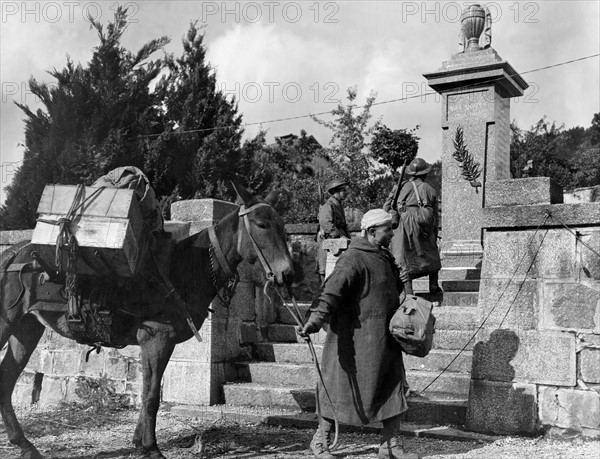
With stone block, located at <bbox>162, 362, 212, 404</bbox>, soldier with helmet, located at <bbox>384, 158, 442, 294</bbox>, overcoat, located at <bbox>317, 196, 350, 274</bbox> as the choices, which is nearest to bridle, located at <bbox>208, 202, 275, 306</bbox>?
stone block, located at <bbox>162, 362, 212, 404</bbox>

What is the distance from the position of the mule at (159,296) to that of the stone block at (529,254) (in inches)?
84.6

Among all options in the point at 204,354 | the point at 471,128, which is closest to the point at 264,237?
the point at 204,354

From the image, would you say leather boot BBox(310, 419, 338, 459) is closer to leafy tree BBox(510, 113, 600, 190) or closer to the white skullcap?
the white skullcap

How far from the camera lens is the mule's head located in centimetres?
554

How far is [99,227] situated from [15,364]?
1.77 metres

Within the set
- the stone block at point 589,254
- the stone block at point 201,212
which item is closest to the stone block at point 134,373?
the stone block at point 201,212

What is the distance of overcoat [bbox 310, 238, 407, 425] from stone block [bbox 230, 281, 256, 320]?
2916mm

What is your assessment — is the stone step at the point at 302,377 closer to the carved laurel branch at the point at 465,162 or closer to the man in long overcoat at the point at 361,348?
the man in long overcoat at the point at 361,348

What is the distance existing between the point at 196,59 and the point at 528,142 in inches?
406

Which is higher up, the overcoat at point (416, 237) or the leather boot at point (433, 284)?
the overcoat at point (416, 237)

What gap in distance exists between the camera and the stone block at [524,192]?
6500 millimetres

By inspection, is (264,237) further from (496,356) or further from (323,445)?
(496,356)

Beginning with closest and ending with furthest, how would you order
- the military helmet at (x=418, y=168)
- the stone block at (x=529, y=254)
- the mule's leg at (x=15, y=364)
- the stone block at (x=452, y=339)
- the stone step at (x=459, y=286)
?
the mule's leg at (x=15, y=364) → the stone block at (x=529, y=254) → the stone block at (x=452, y=339) → the military helmet at (x=418, y=168) → the stone step at (x=459, y=286)

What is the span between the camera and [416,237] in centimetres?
912
